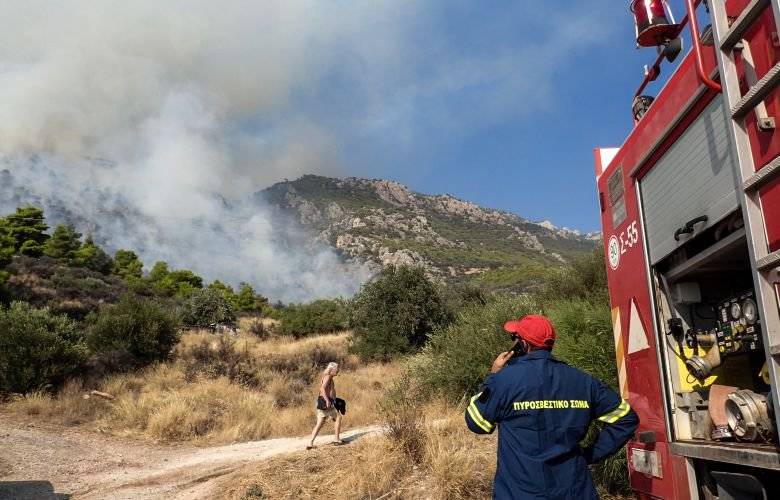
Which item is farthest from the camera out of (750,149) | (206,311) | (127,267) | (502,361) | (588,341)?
Answer: (127,267)

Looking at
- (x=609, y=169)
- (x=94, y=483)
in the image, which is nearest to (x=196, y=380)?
(x=94, y=483)

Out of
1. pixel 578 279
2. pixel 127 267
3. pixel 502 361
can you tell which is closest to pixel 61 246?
pixel 127 267

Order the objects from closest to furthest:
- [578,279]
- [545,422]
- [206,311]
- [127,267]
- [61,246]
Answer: [545,422] → [578,279] → [206,311] → [61,246] → [127,267]

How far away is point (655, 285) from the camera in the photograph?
305cm

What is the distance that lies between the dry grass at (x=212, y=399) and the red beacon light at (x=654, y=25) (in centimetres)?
973

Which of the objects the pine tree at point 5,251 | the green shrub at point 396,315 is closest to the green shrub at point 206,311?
the pine tree at point 5,251

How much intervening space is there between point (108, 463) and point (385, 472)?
19.1 ft

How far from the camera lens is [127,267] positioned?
40.5 m

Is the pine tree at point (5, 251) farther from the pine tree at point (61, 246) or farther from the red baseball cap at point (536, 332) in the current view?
the red baseball cap at point (536, 332)

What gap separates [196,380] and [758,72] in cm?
1482

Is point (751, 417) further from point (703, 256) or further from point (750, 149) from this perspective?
point (750, 149)

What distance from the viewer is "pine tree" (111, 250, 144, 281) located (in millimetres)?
37950

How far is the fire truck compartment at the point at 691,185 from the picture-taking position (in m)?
2.28

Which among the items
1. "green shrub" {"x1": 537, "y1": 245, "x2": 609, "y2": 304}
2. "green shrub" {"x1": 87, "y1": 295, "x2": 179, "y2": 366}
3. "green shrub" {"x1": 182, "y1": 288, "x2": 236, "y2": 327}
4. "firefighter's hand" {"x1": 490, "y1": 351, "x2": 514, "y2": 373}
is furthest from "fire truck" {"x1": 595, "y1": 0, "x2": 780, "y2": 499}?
"green shrub" {"x1": 182, "y1": 288, "x2": 236, "y2": 327}
